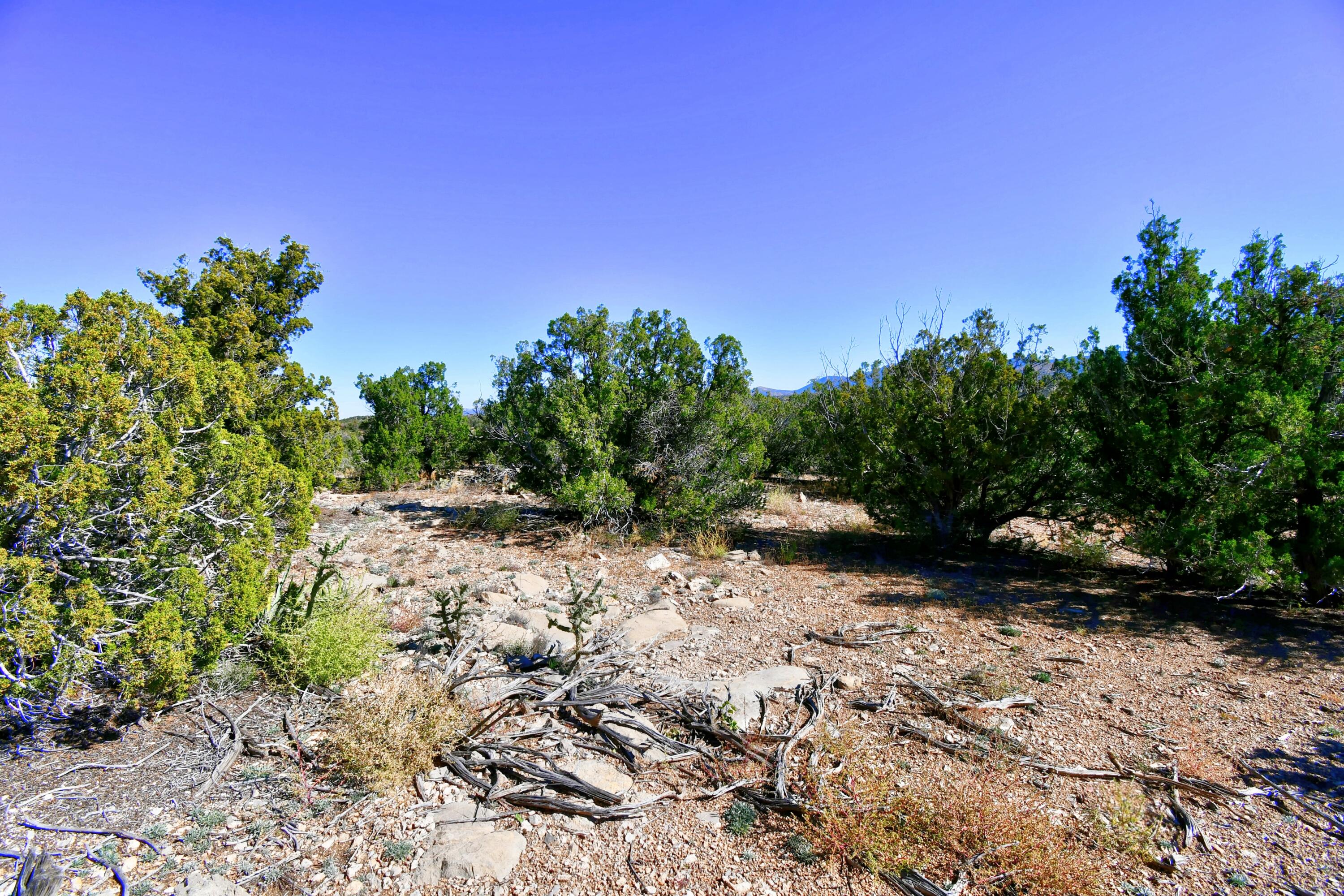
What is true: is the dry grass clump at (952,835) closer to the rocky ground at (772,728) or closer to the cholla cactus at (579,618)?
the rocky ground at (772,728)

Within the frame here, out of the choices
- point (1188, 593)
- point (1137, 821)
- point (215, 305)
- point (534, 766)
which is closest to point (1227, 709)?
point (1137, 821)

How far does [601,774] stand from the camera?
3.60 metres

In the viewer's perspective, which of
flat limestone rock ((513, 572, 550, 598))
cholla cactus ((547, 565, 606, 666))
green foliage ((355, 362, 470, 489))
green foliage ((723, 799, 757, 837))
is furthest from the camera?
green foliage ((355, 362, 470, 489))

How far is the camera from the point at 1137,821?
318 cm

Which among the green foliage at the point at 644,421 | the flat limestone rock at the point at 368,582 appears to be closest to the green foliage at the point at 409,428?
the green foliage at the point at 644,421

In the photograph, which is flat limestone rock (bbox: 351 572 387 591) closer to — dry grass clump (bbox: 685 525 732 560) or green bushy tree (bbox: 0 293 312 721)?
Answer: green bushy tree (bbox: 0 293 312 721)

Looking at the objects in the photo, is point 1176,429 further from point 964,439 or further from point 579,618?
point 579,618

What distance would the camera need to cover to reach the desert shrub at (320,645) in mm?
4324

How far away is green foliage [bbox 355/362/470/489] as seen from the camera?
1555cm

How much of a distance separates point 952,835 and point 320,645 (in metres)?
4.57

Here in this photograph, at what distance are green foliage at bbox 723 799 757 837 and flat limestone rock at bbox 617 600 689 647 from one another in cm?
239

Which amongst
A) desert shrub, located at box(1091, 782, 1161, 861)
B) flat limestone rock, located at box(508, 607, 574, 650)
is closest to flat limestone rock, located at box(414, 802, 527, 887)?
flat limestone rock, located at box(508, 607, 574, 650)

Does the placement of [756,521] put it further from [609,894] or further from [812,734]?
[609,894]

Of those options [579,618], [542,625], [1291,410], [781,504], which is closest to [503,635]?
[542,625]
